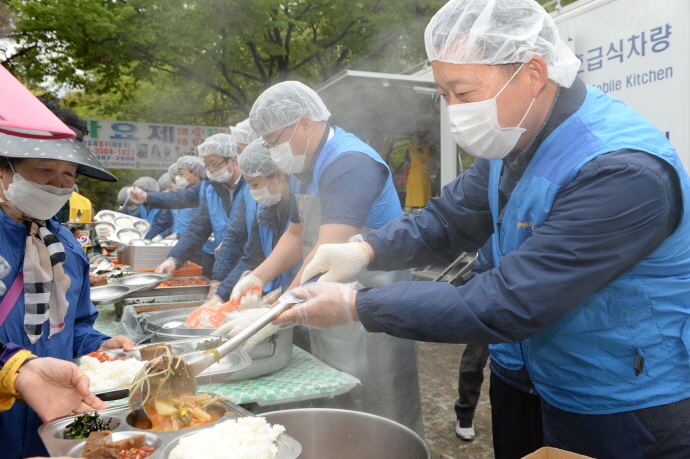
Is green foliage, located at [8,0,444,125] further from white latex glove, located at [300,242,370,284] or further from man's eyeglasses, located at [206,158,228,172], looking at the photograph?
white latex glove, located at [300,242,370,284]

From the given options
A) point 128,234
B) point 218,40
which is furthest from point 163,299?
point 218,40

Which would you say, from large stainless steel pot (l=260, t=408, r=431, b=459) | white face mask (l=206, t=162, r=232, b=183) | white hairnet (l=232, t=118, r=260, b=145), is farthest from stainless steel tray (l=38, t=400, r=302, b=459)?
white face mask (l=206, t=162, r=232, b=183)

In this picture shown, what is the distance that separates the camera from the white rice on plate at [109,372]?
77.5 inches

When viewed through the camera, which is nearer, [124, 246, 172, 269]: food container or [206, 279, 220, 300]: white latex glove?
[206, 279, 220, 300]: white latex glove

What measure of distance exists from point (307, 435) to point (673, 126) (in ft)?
11.8

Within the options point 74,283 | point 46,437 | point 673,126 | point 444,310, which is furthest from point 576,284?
point 673,126

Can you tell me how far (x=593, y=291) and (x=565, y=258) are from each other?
134 millimetres

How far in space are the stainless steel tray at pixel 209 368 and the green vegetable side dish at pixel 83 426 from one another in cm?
25

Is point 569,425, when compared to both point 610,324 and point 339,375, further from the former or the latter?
point 339,375

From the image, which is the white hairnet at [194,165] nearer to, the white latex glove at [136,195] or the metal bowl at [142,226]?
the white latex glove at [136,195]

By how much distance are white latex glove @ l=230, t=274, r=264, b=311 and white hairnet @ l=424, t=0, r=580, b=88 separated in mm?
1813

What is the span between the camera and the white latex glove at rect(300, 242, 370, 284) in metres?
2.11

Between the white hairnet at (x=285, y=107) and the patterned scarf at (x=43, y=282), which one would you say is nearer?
the patterned scarf at (x=43, y=282)

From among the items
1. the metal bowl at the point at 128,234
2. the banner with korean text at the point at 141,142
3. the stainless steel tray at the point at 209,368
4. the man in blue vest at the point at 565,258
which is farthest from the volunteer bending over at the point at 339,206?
the banner with korean text at the point at 141,142
